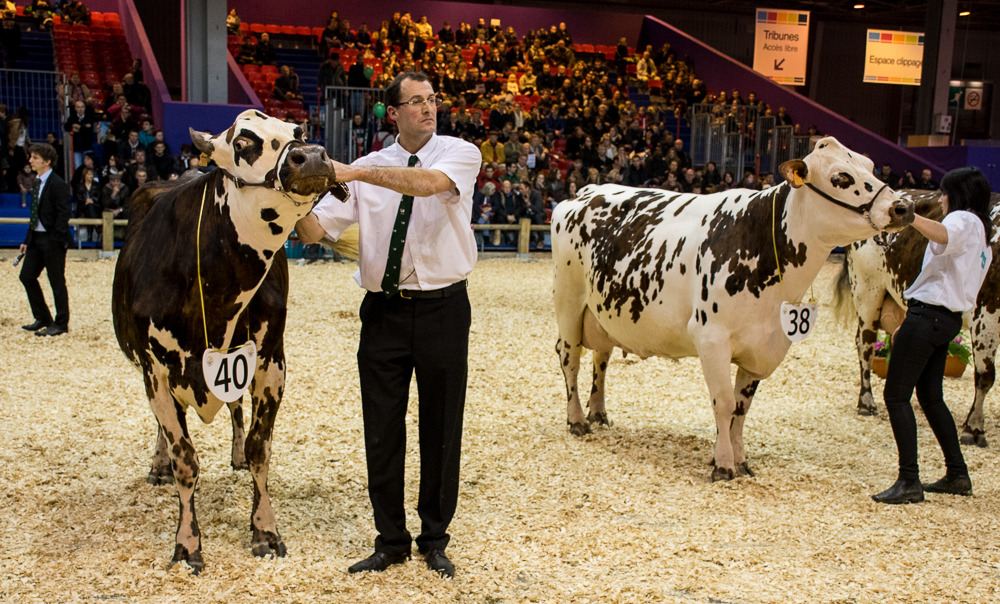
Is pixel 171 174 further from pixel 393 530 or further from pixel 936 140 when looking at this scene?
pixel 936 140

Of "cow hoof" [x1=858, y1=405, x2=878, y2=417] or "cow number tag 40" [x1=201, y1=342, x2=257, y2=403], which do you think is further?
"cow hoof" [x1=858, y1=405, x2=878, y2=417]

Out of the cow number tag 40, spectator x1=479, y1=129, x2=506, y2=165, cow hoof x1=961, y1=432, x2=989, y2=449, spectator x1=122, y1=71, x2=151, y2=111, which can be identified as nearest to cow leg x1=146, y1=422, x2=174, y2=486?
the cow number tag 40

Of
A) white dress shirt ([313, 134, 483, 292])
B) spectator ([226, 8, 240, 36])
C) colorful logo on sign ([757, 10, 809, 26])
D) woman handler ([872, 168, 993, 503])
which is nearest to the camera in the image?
white dress shirt ([313, 134, 483, 292])

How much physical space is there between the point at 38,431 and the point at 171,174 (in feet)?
32.5

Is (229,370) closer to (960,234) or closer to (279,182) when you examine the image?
(279,182)

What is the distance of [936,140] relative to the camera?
21984 millimetres

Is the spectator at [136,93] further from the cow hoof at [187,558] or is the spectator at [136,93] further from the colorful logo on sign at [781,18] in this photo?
the colorful logo on sign at [781,18]

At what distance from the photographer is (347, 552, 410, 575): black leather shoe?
3346 millimetres

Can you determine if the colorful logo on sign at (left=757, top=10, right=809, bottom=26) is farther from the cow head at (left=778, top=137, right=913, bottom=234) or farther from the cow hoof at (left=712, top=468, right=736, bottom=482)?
the cow hoof at (left=712, top=468, right=736, bottom=482)

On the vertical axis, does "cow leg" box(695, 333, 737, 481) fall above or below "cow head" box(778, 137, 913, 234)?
below

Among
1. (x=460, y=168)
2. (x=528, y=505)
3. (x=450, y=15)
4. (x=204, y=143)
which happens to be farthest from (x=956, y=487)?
(x=450, y=15)

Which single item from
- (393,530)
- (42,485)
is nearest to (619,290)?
(393,530)

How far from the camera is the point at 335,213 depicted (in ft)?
10.6

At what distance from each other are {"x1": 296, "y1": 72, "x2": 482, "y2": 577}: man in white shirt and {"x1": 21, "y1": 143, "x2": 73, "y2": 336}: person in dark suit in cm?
572
